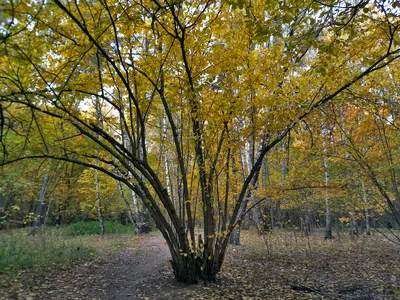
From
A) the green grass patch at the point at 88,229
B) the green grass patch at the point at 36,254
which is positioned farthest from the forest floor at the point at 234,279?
the green grass patch at the point at 88,229

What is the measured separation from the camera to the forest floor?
4977 millimetres

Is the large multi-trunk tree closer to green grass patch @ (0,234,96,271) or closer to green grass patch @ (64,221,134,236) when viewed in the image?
green grass patch @ (0,234,96,271)

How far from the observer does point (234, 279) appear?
6039 millimetres

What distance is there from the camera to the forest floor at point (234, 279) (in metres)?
4.98

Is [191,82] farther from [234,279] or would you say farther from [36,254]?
[36,254]

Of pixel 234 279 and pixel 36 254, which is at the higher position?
pixel 36 254

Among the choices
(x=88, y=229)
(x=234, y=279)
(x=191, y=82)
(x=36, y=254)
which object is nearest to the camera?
(x=191, y=82)

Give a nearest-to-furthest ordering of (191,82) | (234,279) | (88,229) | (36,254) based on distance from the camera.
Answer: (191,82), (234,279), (36,254), (88,229)

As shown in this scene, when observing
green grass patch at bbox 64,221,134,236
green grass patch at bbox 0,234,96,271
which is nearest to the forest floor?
green grass patch at bbox 0,234,96,271

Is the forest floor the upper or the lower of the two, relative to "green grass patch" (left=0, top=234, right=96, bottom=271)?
lower

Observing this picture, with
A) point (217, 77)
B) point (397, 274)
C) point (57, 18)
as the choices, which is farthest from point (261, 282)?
point (57, 18)

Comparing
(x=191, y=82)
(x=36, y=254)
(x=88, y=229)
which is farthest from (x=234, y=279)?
(x=88, y=229)

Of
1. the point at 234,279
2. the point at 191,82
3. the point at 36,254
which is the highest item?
the point at 191,82

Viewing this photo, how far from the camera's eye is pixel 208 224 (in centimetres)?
553
